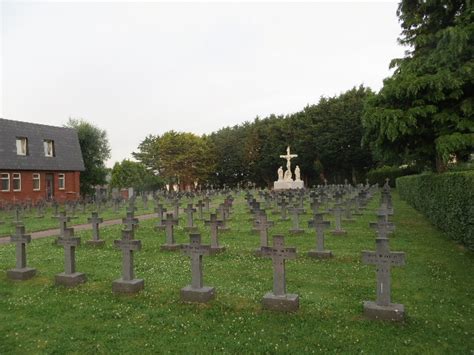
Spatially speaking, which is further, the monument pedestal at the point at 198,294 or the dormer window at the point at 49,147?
the dormer window at the point at 49,147

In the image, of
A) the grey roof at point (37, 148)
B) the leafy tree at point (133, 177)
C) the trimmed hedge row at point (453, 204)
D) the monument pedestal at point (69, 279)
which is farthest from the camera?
the leafy tree at point (133, 177)

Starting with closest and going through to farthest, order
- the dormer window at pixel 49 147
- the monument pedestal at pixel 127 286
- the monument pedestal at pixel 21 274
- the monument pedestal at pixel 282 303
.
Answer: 1. the monument pedestal at pixel 282 303
2. the monument pedestal at pixel 127 286
3. the monument pedestal at pixel 21 274
4. the dormer window at pixel 49 147

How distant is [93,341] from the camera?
16.4 feet

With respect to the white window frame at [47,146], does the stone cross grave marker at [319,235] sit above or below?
below

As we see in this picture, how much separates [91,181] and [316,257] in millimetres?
37656

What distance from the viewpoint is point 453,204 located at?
33.9 feet

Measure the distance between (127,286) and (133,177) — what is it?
166ft

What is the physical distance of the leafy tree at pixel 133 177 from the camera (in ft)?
182

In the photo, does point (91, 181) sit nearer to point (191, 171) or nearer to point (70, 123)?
point (70, 123)

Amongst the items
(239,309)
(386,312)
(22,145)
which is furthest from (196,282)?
(22,145)

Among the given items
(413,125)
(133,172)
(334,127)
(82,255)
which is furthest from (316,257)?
(133,172)

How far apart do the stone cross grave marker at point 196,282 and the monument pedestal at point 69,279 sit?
2.32 meters

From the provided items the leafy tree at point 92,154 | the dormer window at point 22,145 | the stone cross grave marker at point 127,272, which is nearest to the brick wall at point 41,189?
the dormer window at point 22,145

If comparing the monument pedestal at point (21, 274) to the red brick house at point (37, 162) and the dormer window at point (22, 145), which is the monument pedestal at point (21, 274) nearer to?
the red brick house at point (37, 162)
